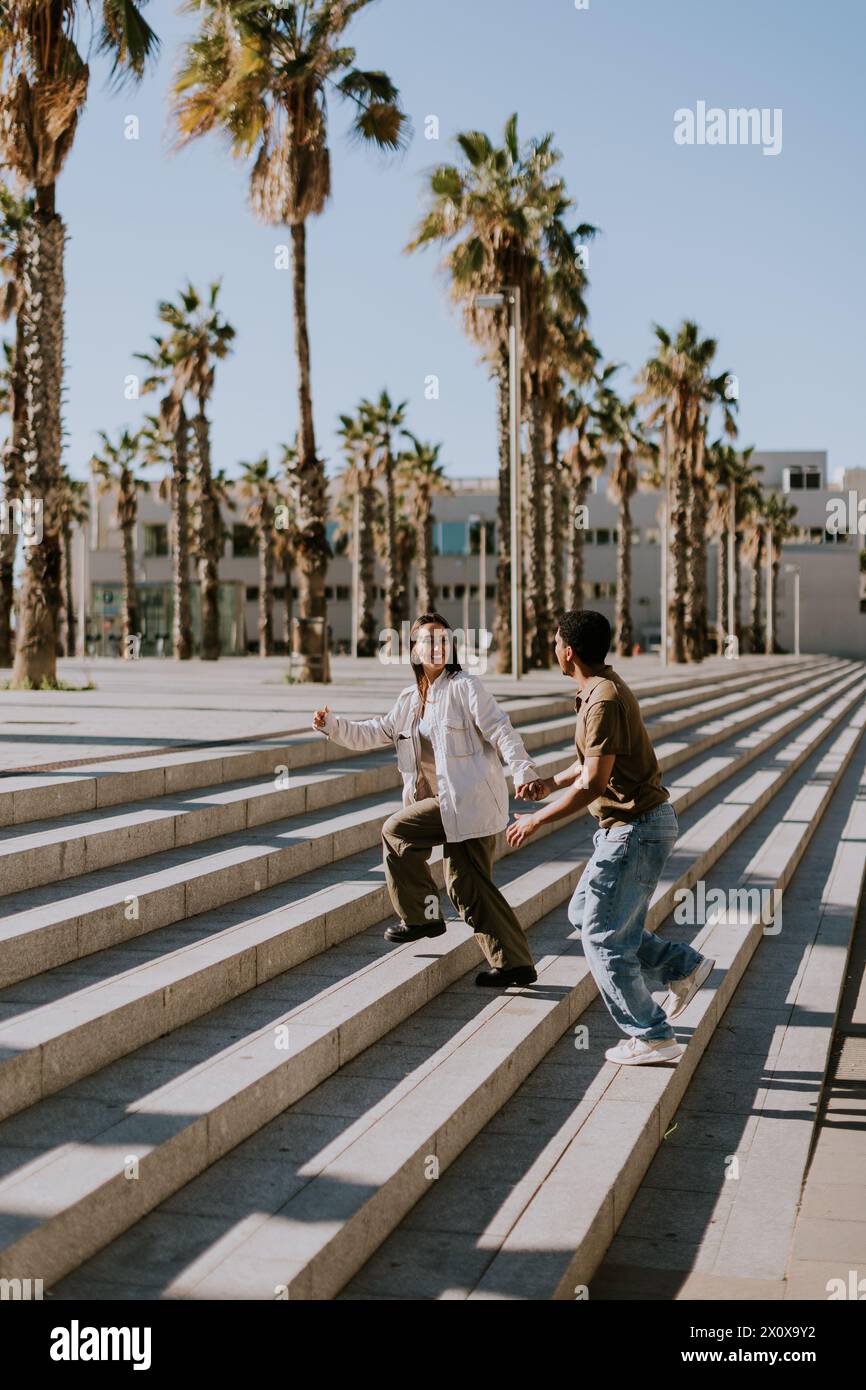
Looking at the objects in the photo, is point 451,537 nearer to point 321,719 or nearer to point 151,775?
point 151,775

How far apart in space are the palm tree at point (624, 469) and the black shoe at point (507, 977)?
41.1 meters

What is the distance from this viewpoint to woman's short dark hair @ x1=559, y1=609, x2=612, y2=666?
5.40 metres

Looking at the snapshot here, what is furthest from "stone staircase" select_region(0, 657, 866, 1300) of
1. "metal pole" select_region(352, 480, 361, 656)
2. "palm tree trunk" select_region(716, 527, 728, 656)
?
"palm tree trunk" select_region(716, 527, 728, 656)

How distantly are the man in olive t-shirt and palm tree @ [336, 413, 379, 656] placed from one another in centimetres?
4237

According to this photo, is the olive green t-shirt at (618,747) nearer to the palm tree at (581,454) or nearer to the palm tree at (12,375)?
the palm tree at (12,375)

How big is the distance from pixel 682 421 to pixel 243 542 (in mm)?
42114

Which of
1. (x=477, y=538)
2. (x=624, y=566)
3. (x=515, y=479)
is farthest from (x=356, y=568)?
(x=477, y=538)

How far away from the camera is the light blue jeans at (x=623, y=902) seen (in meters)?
5.43

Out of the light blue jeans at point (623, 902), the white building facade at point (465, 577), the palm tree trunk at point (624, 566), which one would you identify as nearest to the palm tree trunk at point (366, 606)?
the palm tree trunk at point (624, 566)

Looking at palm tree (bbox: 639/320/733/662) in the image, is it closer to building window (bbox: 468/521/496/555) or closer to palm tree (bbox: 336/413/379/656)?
palm tree (bbox: 336/413/379/656)

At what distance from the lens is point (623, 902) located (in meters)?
5.46

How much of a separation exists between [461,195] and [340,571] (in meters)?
52.7

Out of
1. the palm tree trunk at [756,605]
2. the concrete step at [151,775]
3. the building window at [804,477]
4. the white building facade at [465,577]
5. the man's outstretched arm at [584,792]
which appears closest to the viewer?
the man's outstretched arm at [584,792]
